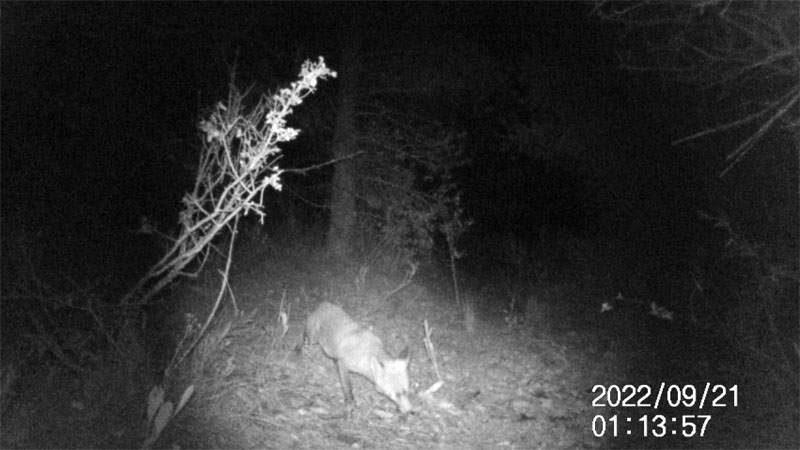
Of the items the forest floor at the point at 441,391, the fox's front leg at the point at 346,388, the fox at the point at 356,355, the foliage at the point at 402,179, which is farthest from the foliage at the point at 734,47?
the fox's front leg at the point at 346,388

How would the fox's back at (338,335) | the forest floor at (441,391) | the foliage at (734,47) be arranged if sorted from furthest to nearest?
the fox's back at (338,335), the foliage at (734,47), the forest floor at (441,391)

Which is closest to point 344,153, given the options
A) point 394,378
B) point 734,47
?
point 394,378

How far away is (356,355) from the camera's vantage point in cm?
907

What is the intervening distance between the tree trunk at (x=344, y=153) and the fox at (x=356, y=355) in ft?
12.3

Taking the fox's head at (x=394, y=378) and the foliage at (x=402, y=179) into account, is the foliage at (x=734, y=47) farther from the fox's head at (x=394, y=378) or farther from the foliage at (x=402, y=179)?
the fox's head at (x=394, y=378)

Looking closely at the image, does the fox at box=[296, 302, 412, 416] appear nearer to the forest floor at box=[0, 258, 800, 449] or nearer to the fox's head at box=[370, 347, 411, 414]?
the fox's head at box=[370, 347, 411, 414]

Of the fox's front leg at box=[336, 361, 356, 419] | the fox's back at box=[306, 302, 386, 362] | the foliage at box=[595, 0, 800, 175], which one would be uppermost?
the foliage at box=[595, 0, 800, 175]

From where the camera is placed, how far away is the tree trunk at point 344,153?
13250mm

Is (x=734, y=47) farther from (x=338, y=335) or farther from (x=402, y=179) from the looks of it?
(x=338, y=335)

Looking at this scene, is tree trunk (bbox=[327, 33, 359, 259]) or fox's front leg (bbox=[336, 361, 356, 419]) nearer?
fox's front leg (bbox=[336, 361, 356, 419])

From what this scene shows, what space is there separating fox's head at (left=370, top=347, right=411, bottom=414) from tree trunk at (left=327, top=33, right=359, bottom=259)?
16.5ft

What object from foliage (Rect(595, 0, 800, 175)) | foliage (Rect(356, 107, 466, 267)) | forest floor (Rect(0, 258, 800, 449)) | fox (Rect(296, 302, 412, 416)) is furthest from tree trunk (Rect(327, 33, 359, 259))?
foliage (Rect(595, 0, 800, 175))

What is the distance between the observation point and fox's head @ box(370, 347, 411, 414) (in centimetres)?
870

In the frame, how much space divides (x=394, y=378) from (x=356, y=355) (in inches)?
23.1
